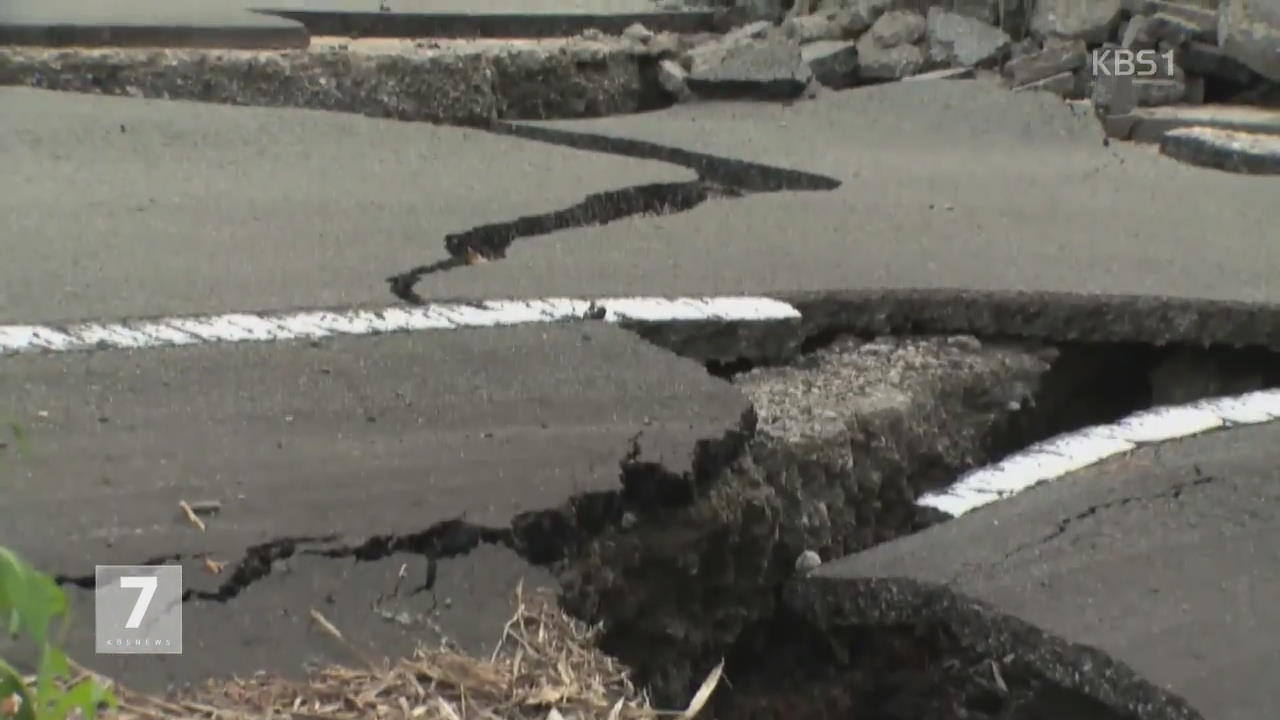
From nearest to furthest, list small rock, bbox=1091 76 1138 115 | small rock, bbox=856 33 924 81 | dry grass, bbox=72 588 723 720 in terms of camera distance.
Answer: dry grass, bbox=72 588 723 720 → small rock, bbox=1091 76 1138 115 → small rock, bbox=856 33 924 81

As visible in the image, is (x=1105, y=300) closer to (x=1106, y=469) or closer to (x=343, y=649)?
(x=1106, y=469)

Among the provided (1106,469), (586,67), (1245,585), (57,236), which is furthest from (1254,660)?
(586,67)

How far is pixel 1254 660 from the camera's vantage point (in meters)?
1.53

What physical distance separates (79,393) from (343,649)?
2.44 feet

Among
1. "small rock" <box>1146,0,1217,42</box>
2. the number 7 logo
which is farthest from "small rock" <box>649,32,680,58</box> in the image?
the number 7 logo

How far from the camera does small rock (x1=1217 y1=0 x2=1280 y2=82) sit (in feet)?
18.1

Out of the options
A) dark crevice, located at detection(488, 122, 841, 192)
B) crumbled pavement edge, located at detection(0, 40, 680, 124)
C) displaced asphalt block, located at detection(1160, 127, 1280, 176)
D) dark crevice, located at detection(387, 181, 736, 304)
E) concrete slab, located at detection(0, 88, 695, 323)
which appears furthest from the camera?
crumbled pavement edge, located at detection(0, 40, 680, 124)

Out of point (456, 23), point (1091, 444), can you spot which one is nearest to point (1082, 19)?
point (456, 23)

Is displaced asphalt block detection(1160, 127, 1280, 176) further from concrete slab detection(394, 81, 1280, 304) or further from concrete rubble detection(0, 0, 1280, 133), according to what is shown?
concrete rubble detection(0, 0, 1280, 133)

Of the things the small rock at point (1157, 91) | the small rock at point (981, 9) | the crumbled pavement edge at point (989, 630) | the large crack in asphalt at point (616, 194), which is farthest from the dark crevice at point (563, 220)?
the small rock at point (981, 9)

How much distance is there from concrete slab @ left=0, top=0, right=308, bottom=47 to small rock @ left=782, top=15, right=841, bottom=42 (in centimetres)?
217

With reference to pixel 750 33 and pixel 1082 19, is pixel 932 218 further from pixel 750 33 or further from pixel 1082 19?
pixel 750 33

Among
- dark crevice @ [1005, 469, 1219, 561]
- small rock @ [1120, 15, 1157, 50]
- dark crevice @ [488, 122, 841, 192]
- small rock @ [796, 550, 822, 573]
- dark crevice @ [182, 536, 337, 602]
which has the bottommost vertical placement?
small rock @ [796, 550, 822, 573]

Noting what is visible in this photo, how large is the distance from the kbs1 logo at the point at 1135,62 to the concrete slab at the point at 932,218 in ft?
1.62
